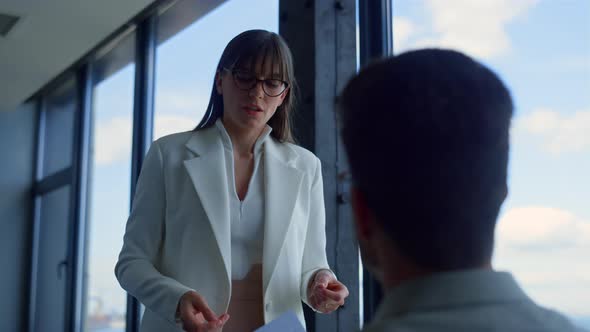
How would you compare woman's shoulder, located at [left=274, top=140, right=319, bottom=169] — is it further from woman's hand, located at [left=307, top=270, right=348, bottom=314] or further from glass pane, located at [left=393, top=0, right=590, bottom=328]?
glass pane, located at [left=393, top=0, right=590, bottom=328]

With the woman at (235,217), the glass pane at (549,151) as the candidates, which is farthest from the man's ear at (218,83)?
the glass pane at (549,151)

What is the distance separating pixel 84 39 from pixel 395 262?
5.19m

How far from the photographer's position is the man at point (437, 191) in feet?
2.18

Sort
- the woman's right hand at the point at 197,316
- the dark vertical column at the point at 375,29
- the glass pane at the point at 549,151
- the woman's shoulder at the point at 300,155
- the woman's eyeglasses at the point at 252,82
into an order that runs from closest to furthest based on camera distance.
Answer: the woman's right hand at the point at 197,316 → the woman's eyeglasses at the point at 252,82 → the woman's shoulder at the point at 300,155 → the glass pane at the point at 549,151 → the dark vertical column at the point at 375,29

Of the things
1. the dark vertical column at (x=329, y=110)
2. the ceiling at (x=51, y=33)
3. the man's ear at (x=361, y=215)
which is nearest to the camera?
the man's ear at (x=361, y=215)

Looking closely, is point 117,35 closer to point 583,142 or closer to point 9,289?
point 9,289

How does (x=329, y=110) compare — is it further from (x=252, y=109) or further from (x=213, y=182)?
(x=213, y=182)

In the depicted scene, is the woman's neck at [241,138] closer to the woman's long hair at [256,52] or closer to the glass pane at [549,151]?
the woman's long hair at [256,52]

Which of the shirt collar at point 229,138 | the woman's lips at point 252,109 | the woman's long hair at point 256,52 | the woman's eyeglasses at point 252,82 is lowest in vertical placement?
the shirt collar at point 229,138

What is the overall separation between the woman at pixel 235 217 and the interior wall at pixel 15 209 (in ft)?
21.0

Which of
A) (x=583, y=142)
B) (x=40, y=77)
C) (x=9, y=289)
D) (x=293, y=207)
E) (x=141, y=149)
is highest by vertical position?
(x=40, y=77)

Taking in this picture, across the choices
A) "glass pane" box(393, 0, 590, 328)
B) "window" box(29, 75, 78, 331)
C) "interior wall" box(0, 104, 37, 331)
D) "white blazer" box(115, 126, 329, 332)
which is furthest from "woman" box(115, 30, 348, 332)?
"interior wall" box(0, 104, 37, 331)

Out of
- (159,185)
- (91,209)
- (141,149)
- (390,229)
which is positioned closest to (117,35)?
(141,149)

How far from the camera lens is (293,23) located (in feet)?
9.55
